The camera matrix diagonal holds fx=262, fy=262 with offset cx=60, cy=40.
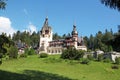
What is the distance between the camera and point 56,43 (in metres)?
111

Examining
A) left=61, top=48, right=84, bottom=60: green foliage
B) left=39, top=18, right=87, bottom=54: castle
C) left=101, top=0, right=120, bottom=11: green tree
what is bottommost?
left=61, top=48, right=84, bottom=60: green foliage

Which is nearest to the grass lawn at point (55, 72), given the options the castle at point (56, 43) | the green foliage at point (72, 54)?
the green foliage at point (72, 54)

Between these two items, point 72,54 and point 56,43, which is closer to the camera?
point 72,54

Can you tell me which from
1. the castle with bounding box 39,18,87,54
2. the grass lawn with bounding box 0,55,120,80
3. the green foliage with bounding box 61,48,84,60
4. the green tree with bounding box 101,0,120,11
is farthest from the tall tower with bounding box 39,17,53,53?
the green tree with bounding box 101,0,120,11

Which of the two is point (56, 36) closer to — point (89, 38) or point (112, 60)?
point (89, 38)

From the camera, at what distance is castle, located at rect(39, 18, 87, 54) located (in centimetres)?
10556

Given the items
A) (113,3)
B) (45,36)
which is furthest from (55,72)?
(45,36)

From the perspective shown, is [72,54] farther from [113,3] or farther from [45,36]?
[113,3]

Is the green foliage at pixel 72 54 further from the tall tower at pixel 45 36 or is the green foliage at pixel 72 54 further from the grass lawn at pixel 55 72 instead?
the tall tower at pixel 45 36

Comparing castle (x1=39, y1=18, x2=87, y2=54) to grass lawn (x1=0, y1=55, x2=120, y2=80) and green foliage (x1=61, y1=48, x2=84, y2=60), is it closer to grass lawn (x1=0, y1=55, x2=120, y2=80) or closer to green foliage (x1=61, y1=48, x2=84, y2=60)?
green foliage (x1=61, y1=48, x2=84, y2=60)

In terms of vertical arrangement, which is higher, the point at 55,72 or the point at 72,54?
the point at 72,54

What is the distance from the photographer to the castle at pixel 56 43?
106 meters

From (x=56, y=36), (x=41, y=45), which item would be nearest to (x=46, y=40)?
(x=41, y=45)

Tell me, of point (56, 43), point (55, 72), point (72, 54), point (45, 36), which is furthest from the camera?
point (45, 36)
